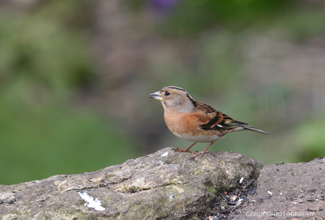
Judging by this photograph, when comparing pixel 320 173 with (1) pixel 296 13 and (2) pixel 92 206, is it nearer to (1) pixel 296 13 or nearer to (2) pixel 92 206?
(2) pixel 92 206

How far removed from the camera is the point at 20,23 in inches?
288

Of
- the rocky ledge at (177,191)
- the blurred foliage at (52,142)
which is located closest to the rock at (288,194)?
the rocky ledge at (177,191)

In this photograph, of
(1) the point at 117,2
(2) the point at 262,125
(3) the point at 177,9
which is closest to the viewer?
(2) the point at 262,125

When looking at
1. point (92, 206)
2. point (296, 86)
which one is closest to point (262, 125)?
point (296, 86)

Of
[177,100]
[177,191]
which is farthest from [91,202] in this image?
[177,100]

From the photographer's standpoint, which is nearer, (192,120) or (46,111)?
(192,120)

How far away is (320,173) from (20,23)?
542 centimetres

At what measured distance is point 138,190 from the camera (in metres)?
3.22

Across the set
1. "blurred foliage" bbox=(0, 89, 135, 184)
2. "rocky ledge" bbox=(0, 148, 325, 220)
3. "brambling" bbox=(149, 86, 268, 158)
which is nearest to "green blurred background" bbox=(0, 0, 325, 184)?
"blurred foliage" bbox=(0, 89, 135, 184)

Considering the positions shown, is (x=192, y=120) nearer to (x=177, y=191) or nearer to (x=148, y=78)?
(x=177, y=191)

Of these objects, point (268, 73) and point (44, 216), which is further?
point (268, 73)

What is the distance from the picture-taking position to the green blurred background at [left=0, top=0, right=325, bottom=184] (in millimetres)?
5992

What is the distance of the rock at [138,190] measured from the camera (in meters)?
2.99

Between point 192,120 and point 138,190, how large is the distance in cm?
114
